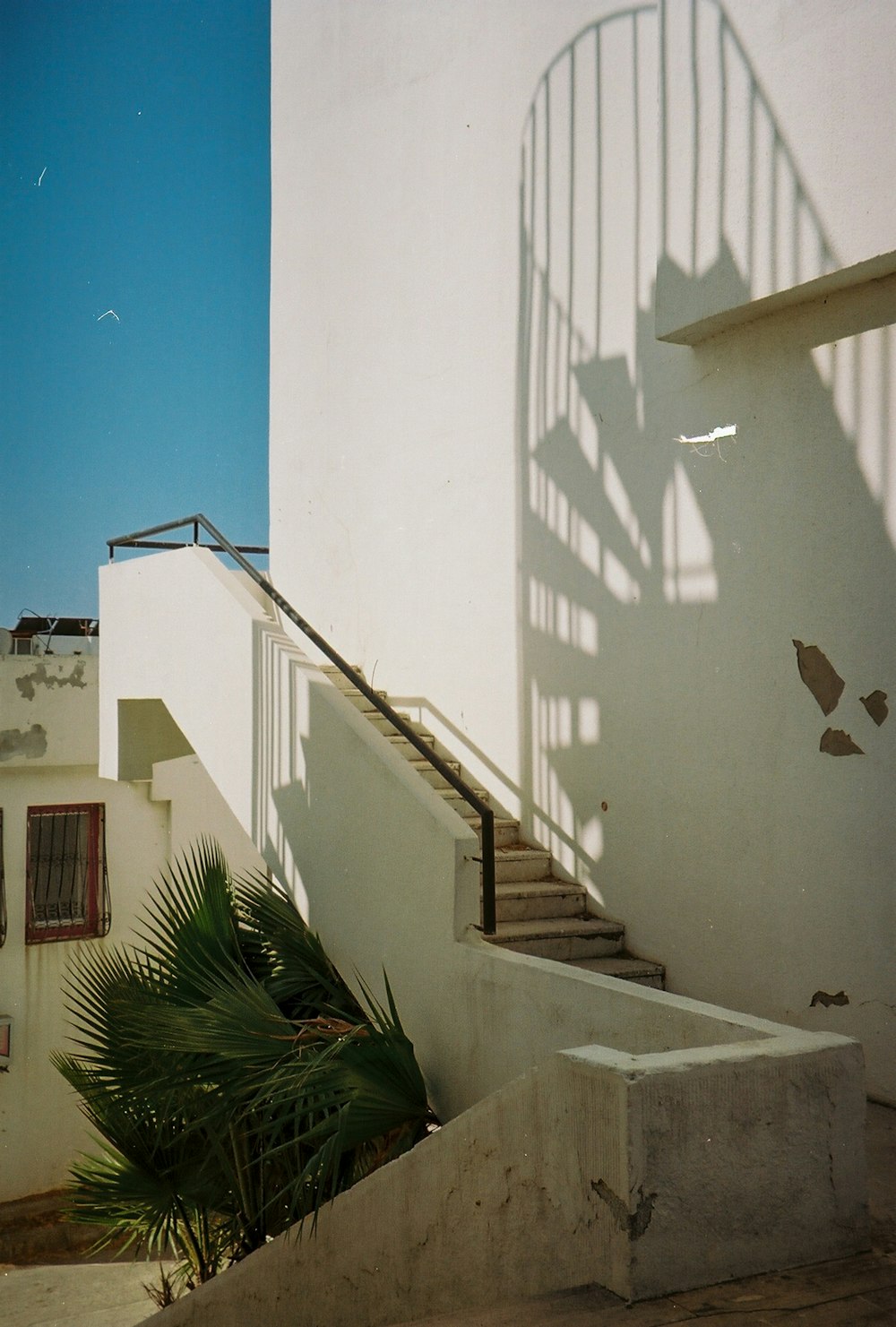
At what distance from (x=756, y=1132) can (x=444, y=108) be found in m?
7.30

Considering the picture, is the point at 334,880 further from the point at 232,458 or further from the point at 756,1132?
the point at 232,458

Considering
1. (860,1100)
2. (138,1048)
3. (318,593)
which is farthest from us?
(318,593)

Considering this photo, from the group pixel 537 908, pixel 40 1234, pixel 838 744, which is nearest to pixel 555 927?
pixel 537 908

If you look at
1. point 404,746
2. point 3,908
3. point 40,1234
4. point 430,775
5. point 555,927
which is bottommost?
point 40,1234

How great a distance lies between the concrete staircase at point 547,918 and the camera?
6.09 m

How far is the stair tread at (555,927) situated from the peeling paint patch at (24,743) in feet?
20.4

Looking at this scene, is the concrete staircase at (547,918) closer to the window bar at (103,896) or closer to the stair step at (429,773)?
the stair step at (429,773)

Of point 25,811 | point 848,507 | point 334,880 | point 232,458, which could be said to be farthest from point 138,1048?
point 232,458

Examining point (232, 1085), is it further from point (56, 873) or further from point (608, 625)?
point (56, 873)

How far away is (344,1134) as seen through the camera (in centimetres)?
457

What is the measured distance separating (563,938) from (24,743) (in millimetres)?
6660

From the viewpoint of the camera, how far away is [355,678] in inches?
266

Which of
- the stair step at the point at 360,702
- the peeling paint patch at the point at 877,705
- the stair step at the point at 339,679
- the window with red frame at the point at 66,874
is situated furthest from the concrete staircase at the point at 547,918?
the window with red frame at the point at 66,874

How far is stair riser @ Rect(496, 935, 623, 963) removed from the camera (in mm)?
6129
